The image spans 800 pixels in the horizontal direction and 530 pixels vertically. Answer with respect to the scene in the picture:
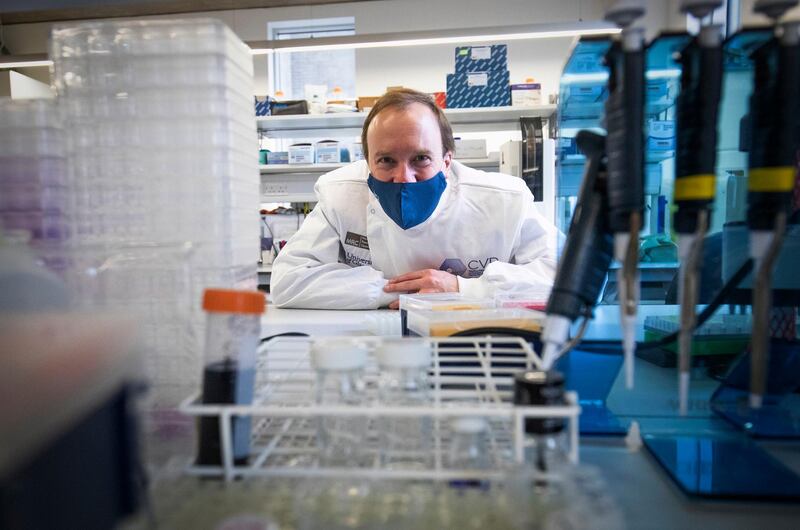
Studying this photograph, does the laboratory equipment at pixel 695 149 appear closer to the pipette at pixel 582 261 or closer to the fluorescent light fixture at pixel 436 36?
the pipette at pixel 582 261

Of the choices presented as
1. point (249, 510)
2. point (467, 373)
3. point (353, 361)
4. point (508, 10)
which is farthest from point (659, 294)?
point (508, 10)

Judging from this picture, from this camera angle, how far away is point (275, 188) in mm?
4027

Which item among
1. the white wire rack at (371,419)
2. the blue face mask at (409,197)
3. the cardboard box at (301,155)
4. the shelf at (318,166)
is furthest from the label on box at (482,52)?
the white wire rack at (371,419)

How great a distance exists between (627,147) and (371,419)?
39 centimetres

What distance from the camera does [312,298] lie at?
156 cm

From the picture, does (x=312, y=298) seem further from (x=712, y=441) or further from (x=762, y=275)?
(x=762, y=275)

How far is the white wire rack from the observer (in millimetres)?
420

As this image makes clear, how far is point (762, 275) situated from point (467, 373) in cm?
34

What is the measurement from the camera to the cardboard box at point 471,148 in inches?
147

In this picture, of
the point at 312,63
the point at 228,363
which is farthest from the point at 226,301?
the point at 312,63

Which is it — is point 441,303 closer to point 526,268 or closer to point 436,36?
point 526,268

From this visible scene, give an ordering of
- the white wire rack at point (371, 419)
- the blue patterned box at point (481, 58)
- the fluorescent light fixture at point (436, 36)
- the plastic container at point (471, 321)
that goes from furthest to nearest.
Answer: the blue patterned box at point (481, 58), the fluorescent light fixture at point (436, 36), the plastic container at point (471, 321), the white wire rack at point (371, 419)

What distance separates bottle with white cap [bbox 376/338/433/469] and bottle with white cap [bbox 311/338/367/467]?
0.9 inches

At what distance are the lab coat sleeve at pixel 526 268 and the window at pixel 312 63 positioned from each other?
319 cm
